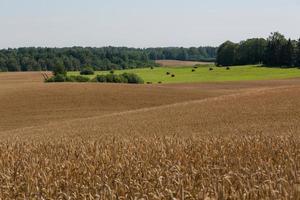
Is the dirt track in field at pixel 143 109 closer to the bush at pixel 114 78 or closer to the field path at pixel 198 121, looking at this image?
the field path at pixel 198 121

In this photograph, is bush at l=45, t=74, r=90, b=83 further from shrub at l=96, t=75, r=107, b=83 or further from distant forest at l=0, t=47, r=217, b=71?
distant forest at l=0, t=47, r=217, b=71

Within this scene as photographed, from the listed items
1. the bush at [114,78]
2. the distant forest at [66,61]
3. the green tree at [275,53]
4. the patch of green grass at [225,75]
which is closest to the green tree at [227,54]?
the green tree at [275,53]

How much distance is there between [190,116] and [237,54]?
93513mm

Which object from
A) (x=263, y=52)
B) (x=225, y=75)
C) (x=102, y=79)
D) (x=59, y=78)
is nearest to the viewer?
(x=59, y=78)

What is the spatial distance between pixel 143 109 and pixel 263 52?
264 ft

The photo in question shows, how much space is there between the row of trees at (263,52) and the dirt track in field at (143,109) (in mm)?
37498

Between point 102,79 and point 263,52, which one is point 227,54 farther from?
point 102,79

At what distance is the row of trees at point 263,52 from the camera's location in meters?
101

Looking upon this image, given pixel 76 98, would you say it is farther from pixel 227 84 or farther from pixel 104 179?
pixel 104 179

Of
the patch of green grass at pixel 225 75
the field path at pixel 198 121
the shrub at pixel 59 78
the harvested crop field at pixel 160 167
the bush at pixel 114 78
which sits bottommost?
the patch of green grass at pixel 225 75

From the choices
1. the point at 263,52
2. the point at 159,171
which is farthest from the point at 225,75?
the point at 159,171

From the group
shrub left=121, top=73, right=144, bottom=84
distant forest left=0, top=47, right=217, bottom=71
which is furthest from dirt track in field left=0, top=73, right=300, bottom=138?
distant forest left=0, top=47, right=217, bottom=71

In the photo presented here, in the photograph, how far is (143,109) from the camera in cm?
3775

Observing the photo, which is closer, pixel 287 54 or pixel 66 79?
pixel 66 79
